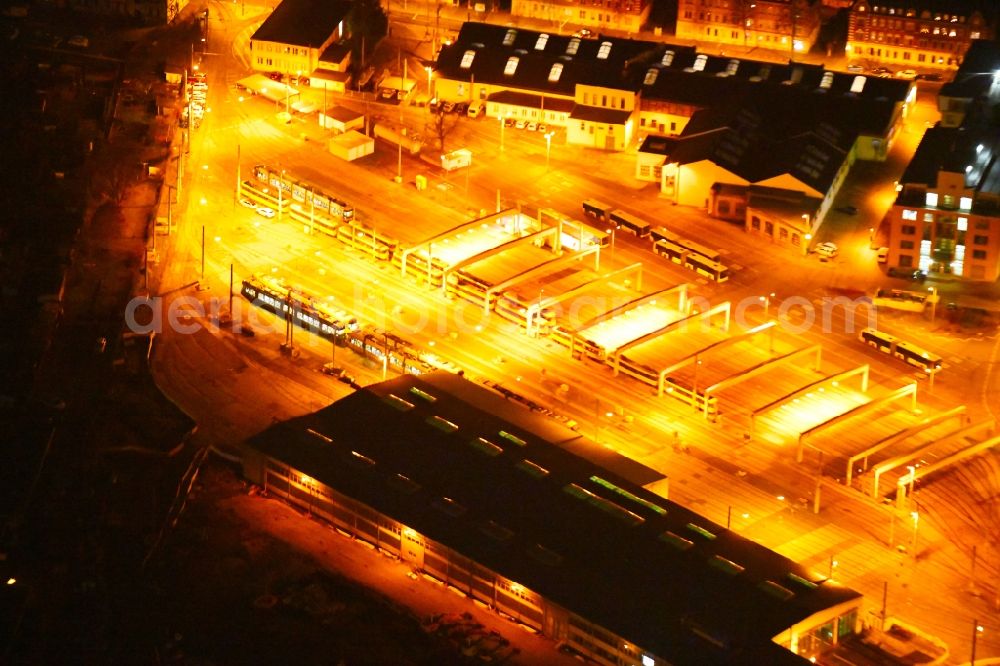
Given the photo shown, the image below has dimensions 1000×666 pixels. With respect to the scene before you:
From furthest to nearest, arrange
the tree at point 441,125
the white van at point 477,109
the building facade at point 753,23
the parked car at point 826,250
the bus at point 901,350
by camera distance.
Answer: the building facade at point 753,23, the white van at point 477,109, the tree at point 441,125, the parked car at point 826,250, the bus at point 901,350

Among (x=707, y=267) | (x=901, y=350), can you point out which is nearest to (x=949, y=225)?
(x=901, y=350)

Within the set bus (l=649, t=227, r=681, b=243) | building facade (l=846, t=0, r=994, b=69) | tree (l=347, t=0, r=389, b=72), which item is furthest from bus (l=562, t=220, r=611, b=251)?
building facade (l=846, t=0, r=994, b=69)

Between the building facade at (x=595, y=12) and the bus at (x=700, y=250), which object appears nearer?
the bus at (x=700, y=250)

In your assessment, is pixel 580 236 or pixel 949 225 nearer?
pixel 949 225

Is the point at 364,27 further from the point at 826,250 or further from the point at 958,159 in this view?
the point at 958,159

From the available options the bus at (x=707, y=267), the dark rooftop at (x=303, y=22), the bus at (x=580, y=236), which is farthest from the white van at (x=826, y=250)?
the dark rooftop at (x=303, y=22)

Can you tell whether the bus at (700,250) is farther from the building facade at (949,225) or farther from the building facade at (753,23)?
the building facade at (753,23)

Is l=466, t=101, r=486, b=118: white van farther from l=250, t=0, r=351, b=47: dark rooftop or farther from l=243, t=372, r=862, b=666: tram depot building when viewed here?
l=243, t=372, r=862, b=666: tram depot building

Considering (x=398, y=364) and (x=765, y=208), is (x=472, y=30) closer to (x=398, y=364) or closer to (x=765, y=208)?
(x=765, y=208)
